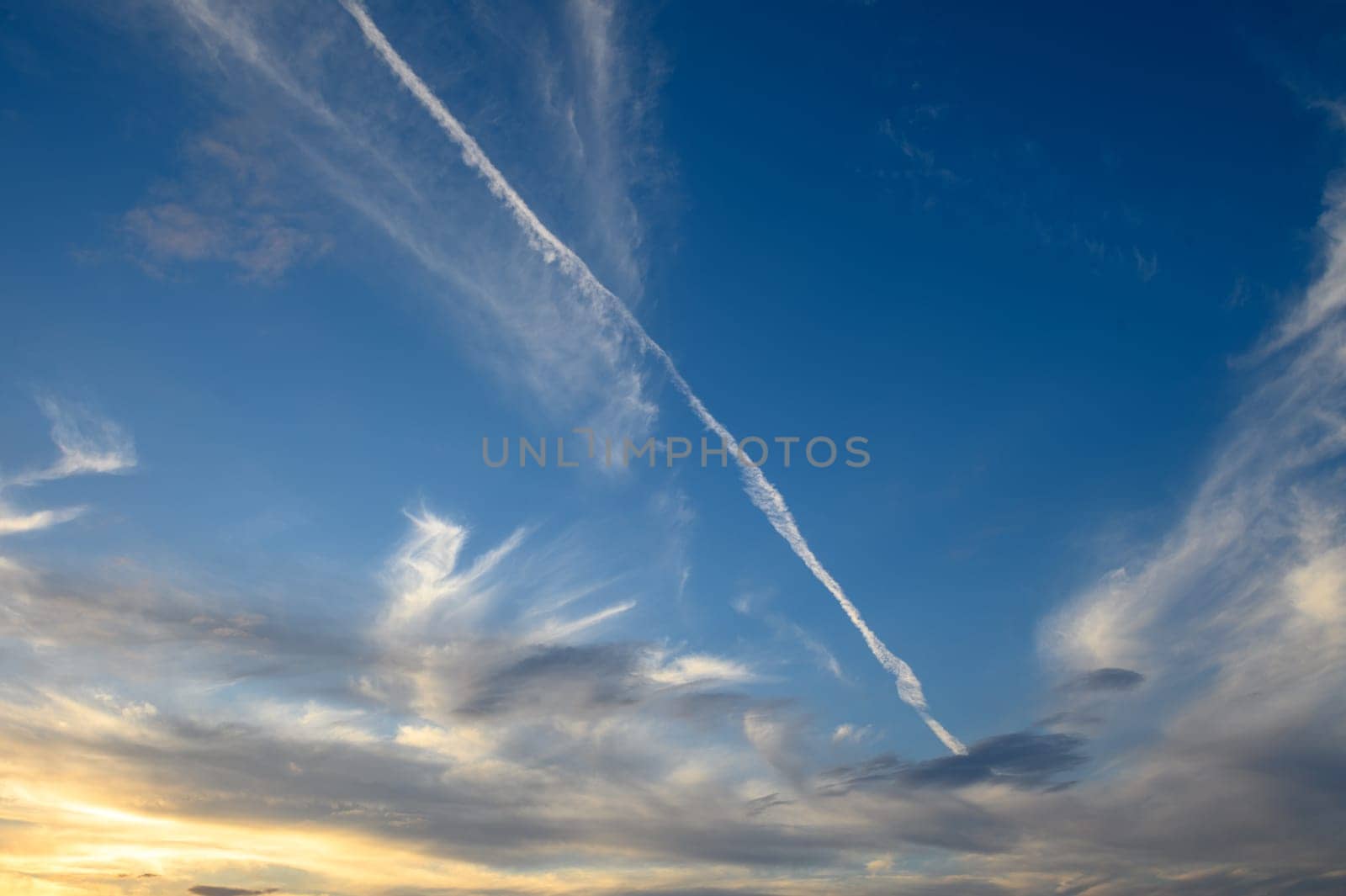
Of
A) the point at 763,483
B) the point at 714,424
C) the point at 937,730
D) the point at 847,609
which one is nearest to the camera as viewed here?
the point at 714,424

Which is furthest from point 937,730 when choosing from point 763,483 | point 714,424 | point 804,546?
point 714,424

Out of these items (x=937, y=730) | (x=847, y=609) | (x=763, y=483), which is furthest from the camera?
(x=937, y=730)

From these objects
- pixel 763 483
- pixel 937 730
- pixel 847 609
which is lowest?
pixel 937 730

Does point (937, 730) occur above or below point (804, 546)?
below

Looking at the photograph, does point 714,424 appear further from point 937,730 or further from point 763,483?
point 937,730

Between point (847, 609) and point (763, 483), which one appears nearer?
point (763, 483)

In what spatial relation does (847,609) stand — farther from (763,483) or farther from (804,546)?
(763,483)

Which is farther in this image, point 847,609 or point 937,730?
point 937,730

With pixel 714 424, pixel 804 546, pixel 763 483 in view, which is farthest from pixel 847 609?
pixel 714 424

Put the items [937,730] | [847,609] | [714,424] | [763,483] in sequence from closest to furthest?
1. [714,424]
2. [763,483]
3. [847,609]
4. [937,730]

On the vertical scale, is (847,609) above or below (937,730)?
above
